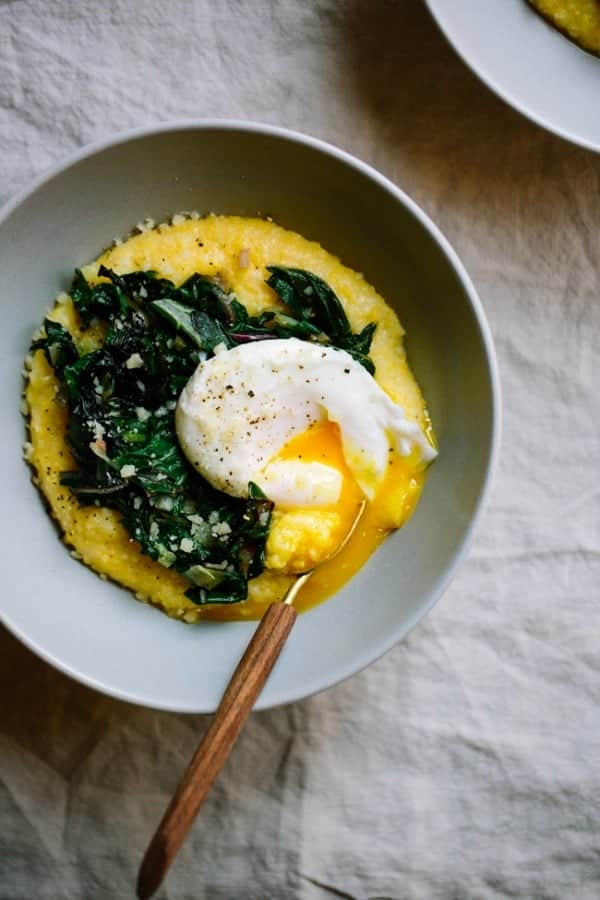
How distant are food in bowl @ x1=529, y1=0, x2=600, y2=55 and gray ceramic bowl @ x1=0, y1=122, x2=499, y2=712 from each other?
2.99ft

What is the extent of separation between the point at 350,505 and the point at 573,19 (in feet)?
6.14

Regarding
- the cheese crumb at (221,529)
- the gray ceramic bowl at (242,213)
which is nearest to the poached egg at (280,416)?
the cheese crumb at (221,529)

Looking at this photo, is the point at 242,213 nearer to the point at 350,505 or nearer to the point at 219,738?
the point at 350,505

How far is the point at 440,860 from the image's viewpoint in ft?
11.6

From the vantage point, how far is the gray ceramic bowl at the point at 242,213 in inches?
119

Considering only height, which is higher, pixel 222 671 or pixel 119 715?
pixel 222 671

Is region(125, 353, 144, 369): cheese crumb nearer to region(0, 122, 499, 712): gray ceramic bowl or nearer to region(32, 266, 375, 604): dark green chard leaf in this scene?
region(32, 266, 375, 604): dark green chard leaf

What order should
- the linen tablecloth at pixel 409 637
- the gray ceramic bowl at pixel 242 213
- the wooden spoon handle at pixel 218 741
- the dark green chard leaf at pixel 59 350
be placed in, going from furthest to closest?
the linen tablecloth at pixel 409 637 < the dark green chard leaf at pixel 59 350 < the gray ceramic bowl at pixel 242 213 < the wooden spoon handle at pixel 218 741

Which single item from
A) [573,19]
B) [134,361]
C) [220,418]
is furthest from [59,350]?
[573,19]

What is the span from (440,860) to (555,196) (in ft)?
8.30

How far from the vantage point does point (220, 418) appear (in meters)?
3.07

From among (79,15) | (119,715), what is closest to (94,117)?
(79,15)

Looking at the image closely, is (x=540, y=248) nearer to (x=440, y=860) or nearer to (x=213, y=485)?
(x=213, y=485)

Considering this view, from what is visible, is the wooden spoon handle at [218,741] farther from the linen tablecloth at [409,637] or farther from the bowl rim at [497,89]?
the bowl rim at [497,89]
